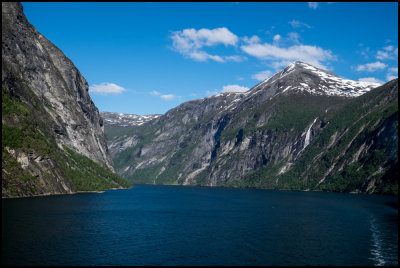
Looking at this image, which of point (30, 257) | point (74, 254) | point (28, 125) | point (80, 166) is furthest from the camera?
point (80, 166)

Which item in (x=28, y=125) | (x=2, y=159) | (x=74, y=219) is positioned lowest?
(x=74, y=219)

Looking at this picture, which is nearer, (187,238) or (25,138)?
(187,238)

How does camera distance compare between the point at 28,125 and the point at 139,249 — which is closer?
the point at 139,249

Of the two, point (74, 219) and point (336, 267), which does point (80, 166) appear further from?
point (336, 267)

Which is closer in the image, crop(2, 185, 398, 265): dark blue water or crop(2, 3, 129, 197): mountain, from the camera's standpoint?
crop(2, 185, 398, 265): dark blue water

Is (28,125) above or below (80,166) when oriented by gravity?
above

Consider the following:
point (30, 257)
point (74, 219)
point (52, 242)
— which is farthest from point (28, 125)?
point (30, 257)

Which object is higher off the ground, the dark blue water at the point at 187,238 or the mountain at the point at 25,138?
the mountain at the point at 25,138

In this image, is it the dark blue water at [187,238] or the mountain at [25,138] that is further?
the mountain at [25,138]

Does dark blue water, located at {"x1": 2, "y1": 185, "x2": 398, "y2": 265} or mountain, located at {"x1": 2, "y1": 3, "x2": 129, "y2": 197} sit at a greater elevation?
mountain, located at {"x1": 2, "y1": 3, "x2": 129, "y2": 197}

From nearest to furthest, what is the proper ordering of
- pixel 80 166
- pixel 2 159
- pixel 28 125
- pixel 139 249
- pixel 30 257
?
pixel 30 257, pixel 139 249, pixel 2 159, pixel 28 125, pixel 80 166

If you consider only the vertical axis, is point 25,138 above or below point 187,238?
above
